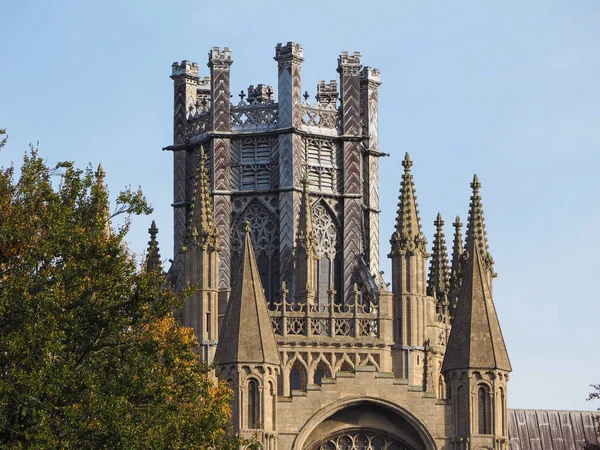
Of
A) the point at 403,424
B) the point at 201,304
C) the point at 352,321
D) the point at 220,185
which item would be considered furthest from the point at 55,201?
the point at 220,185

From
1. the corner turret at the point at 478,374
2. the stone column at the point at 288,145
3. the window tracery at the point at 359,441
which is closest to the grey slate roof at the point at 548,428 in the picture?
the stone column at the point at 288,145

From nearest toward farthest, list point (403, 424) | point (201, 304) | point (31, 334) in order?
point (31, 334), point (403, 424), point (201, 304)

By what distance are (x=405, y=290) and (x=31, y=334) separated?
27.6 metres

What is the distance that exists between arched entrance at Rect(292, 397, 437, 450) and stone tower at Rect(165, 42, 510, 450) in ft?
0.13

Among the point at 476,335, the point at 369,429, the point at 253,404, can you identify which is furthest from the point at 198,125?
the point at 253,404

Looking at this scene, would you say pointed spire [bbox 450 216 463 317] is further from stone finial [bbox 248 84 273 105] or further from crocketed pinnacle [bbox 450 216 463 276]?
stone finial [bbox 248 84 273 105]

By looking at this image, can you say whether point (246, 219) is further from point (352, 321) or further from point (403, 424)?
point (403, 424)

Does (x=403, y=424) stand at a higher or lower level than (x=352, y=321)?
lower

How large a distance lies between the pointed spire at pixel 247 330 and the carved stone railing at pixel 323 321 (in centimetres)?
1150

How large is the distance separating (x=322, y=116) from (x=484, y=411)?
22777 millimetres

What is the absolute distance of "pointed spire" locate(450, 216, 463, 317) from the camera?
3019 inches

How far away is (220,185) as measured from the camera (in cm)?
8075

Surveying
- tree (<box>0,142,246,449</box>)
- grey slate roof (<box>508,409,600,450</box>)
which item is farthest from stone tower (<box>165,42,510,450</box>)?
tree (<box>0,142,246,449</box>)

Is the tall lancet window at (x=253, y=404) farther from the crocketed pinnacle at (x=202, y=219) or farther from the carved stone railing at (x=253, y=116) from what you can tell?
the carved stone railing at (x=253, y=116)
